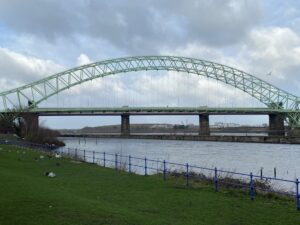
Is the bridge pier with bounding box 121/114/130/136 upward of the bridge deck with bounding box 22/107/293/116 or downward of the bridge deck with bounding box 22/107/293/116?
downward

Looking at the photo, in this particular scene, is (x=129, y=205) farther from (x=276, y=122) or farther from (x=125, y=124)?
(x=125, y=124)

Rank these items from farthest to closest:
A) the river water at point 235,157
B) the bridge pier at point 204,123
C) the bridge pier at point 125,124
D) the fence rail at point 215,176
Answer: the bridge pier at point 125,124, the bridge pier at point 204,123, the river water at point 235,157, the fence rail at point 215,176

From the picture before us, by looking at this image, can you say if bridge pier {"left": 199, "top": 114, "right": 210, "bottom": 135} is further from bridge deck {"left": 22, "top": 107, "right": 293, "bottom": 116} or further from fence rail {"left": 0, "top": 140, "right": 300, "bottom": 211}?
fence rail {"left": 0, "top": 140, "right": 300, "bottom": 211}

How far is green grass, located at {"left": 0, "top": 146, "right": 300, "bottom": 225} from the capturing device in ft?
44.2

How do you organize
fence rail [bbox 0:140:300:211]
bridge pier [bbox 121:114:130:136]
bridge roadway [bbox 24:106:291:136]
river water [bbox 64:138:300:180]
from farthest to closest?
1. bridge pier [bbox 121:114:130:136]
2. bridge roadway [bbox 24:106:291:136]
3. river water [bbox 64:138:300:180]
4. fence rail [bbox 0:140:300:211]

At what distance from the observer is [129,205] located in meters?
16.7

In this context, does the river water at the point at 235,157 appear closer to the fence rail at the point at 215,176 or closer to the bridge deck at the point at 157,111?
the fence rail at the point at 215,176

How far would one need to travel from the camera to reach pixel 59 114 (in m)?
148

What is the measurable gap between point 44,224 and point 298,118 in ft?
506

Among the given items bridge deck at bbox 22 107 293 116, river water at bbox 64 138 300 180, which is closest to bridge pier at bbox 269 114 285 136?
bridge deck at bbox 22 107 293 116

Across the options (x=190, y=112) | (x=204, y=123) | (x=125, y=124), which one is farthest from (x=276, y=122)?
(x=125, y=124)

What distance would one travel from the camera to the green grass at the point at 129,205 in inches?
531

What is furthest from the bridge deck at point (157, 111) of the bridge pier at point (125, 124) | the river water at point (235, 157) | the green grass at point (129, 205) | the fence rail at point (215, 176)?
the green grass at point (129, 205)

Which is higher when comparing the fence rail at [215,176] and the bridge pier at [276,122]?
the bridge pier at [276,122]
